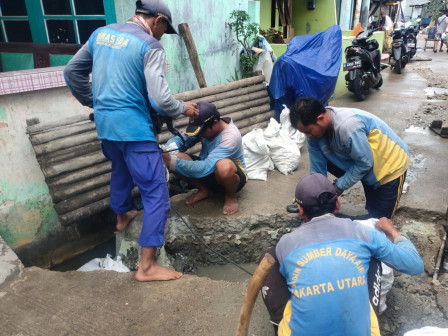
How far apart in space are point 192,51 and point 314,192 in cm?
389

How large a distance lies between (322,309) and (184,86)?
13.9ft

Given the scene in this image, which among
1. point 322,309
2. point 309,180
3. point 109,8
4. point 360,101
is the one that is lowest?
point 360,101

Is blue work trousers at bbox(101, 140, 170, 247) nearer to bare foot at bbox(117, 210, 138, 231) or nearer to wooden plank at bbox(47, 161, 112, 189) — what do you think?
bare foot at bbox(117, 210, 138, 231)

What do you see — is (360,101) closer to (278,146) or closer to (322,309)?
(278,146)

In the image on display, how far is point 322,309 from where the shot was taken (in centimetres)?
148

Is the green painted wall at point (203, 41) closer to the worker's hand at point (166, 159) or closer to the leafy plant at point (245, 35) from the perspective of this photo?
the leafy plant at point (245, 35)

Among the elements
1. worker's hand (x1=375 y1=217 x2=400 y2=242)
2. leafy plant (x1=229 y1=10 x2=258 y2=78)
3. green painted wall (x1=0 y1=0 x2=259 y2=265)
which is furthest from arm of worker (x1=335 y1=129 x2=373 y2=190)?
leafy plant (x1=229 y1=10 x2=258 y2=78)

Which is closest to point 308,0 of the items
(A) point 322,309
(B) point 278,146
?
(B) point 278,146

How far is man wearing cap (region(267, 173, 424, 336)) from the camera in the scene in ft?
4.87

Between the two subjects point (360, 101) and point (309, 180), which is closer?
point (309, 180)

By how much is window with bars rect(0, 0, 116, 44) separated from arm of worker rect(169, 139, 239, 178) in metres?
1.92

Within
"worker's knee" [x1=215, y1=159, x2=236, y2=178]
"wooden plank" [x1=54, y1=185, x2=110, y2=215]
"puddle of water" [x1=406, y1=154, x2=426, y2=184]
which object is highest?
"worker's knee" [x1=215, y1=159, x2=236, y2=178]

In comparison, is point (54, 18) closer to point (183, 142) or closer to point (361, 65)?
point (183, 142)

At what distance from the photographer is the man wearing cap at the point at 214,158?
313 cm
